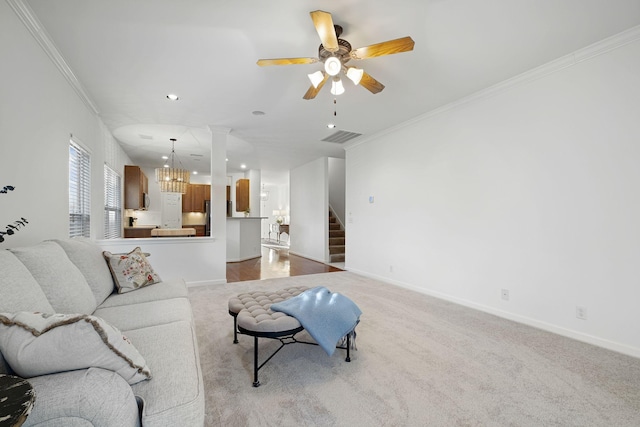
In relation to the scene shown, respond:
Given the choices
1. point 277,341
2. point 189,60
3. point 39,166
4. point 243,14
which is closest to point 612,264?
point 277,341

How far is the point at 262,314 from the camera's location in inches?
85.4

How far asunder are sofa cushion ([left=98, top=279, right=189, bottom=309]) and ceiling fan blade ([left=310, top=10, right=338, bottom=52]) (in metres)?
2.36

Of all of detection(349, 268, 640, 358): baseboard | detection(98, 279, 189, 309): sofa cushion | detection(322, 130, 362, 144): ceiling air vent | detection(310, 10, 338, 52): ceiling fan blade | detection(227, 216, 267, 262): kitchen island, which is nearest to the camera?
detection(310, 10, 338, 52): ceiling fan blade

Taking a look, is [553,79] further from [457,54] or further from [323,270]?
[323,270]

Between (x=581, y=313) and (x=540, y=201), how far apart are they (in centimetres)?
109

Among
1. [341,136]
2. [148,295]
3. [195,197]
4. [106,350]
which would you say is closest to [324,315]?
[106,350]

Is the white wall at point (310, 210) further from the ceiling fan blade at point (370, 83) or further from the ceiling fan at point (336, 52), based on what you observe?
the ceiling fan at point (336, 52)

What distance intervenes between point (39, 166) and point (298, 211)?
6.25 meters

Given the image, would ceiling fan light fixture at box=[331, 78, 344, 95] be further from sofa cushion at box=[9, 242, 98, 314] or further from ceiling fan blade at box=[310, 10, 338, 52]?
sofa cushion at box=[9, 242, 98, 314]

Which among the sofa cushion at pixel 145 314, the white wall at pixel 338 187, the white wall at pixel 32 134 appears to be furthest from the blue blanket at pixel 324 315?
the white wall at pixel 338 187

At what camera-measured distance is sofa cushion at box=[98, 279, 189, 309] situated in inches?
91.0

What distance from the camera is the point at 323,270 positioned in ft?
20.4

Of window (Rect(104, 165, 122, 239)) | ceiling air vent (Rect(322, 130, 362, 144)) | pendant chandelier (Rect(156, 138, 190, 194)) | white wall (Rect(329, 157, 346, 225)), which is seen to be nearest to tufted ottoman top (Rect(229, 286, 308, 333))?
ceiling air vent (Rect(322, 130, 362, 144))

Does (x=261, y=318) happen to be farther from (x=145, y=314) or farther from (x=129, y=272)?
(x=129, y=272)
